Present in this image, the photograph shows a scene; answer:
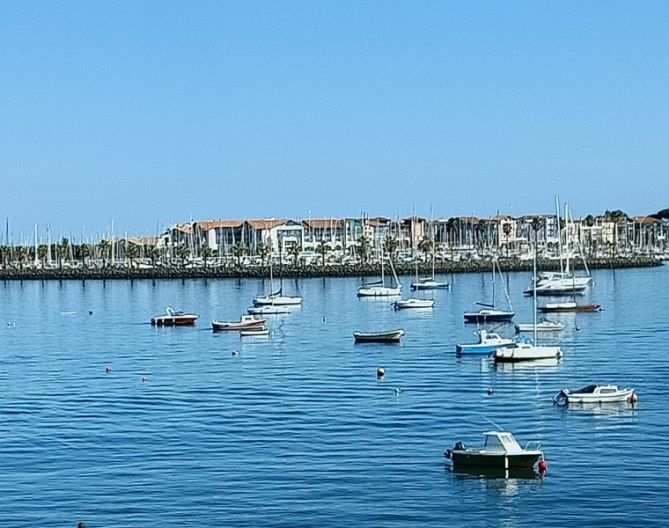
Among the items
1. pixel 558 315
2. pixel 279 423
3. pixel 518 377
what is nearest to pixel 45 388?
pixel 279 423

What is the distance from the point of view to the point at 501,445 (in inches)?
1320

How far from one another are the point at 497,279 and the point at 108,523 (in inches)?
4881

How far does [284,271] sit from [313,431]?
12588 centimetres

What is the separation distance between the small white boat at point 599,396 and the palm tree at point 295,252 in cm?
12928

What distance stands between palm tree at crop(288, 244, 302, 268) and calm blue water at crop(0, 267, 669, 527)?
307ft

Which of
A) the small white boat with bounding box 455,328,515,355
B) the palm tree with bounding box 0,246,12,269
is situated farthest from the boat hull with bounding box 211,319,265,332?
the palm tree with bounding box 0,246,12,269

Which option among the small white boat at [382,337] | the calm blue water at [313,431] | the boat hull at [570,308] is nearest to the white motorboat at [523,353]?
the calm blue water at [313,431]

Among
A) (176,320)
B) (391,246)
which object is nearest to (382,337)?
(176,320)

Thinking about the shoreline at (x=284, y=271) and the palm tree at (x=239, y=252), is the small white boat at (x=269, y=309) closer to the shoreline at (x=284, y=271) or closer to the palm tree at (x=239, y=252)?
the shoreline at (x=284, y=271)

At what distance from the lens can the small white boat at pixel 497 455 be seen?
33062 millimetres

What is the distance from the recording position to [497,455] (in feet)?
109

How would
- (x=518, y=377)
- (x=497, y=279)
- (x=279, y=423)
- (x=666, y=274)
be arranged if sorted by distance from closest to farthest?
(x=279, y=423) < (x=518, y=377) < (x=497, y=279) < (x=666, y=274)

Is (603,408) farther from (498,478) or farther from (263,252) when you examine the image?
(263,252)

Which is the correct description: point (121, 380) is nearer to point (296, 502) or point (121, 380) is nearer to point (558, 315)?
point (296, 502)
